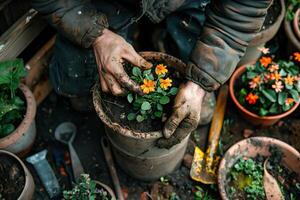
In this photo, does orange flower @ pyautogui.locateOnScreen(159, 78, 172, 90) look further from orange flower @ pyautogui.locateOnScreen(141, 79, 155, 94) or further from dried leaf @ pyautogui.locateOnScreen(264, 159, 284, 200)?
dried leaf @ pyautogui.locateOnScreen(264, 159, 284, 200)

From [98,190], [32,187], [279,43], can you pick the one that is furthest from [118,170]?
[279,43]

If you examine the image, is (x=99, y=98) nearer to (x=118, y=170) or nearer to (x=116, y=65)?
(x=116, y=65)

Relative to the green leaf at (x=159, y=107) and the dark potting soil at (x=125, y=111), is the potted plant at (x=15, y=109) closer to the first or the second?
the dark potting soil at (x=125, y=111)

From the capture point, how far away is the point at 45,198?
2461 millimetres

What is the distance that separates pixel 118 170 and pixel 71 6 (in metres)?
1.01

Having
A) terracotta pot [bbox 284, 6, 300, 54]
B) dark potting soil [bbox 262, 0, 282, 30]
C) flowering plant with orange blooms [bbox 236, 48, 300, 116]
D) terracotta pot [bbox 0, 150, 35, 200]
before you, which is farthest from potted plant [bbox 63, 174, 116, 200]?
terracotta pot [bbox 284, 6, 300, 54]

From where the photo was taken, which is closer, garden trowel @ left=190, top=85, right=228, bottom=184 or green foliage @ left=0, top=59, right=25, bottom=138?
green foliage @ left=0, top=59, right=25, bottom=138

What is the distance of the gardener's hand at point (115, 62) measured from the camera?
6.37 ft

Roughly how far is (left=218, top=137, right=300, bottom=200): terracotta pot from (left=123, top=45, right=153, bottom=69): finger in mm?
767

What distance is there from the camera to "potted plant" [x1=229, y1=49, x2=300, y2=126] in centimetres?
249

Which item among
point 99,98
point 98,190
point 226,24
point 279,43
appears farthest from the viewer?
point 279,43

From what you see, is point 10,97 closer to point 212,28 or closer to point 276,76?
point 212,28

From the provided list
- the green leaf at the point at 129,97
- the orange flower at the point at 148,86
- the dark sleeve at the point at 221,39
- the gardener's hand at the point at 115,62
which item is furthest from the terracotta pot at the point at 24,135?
the dark sleeve at the point at 221,39

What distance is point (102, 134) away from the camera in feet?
8.87
